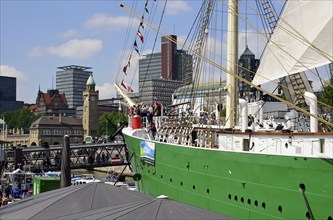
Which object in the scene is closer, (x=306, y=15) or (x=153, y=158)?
(x=306, y=15)

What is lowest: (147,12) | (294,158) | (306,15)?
(294,158)

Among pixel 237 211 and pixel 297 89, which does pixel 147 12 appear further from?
pixel 237 211

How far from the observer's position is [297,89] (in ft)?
69.9

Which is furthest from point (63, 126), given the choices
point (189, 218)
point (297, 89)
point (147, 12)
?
point (189, 218)

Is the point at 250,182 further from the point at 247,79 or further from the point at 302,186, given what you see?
the point at 247,79

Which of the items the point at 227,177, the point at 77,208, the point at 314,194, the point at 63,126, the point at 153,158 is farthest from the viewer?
the point at 63,126

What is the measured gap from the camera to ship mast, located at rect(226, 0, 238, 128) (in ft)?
73.1

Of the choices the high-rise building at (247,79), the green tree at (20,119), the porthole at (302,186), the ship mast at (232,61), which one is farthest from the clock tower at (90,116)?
the porthole at (302,186)

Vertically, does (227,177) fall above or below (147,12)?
Answer: below

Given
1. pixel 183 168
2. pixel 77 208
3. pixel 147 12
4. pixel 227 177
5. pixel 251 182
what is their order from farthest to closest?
→ 1. pixel 147 12
2. pixel 183 168
3. pixel 227 177
4. pixel 251 182
5. pixel 77 208

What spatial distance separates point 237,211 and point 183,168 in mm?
4028

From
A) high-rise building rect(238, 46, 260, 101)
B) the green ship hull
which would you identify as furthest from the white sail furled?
the green ship hull

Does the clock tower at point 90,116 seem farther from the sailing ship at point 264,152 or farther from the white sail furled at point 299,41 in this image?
the white sail furled at point 299,41

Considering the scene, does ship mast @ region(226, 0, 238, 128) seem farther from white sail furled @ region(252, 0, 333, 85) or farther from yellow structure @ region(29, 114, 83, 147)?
yellow structure @ region(29, 114, 83, 147)
